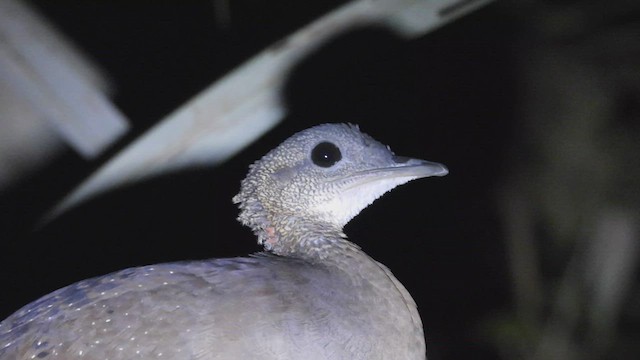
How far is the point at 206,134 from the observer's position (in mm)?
1132

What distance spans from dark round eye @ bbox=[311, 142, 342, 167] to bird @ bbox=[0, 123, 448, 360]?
0.05 meters

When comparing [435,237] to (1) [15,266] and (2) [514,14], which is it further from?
(1) [15,266]

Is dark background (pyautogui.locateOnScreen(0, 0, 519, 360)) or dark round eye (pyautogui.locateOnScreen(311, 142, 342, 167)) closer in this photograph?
dark round eye (pyautogui.locateOnScreen(311, 142, 342, 167))

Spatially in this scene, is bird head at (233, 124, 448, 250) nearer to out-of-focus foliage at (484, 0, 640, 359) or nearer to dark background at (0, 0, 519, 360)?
dark background at (0, 0, 519, 360)

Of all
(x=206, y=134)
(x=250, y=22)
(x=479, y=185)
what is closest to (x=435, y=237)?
(x=479, y=185)

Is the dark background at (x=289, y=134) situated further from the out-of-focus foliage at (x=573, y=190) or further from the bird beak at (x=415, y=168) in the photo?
the bird beak at (x=415, y=168)

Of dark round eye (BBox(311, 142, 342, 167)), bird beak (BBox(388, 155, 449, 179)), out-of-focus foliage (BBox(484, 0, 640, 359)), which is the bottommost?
out-of-focus foliage (BBox(484, 0, 640, 359))

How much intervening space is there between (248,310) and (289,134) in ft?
5.15

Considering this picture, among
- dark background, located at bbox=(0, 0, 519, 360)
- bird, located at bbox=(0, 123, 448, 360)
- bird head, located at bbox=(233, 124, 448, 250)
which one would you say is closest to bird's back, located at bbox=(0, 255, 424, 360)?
bird, located at bbox=(0, 123, 448, 360)

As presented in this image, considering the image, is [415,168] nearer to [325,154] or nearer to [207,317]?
[325,154]

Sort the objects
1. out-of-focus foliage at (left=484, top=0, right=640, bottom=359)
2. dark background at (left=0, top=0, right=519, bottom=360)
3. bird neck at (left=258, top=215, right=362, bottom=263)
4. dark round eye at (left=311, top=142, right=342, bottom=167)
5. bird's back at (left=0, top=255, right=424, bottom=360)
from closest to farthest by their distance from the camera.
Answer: bird's back at (left=0, top=255, right=424, bottom=360)
bird neck at (left=258, top=215, right=362, bottom=263)
dark round eye at (left=311, top=142, right=342, bottom=167)
dark background at (left=0, top=0, right=519, bottom=360)
out-of-focus foliage at (left=484, top=0, right=640, bottom=359)

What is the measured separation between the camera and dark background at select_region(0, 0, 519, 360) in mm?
2131

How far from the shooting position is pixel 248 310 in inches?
44.8

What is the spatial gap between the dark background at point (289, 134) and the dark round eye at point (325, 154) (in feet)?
0.60
